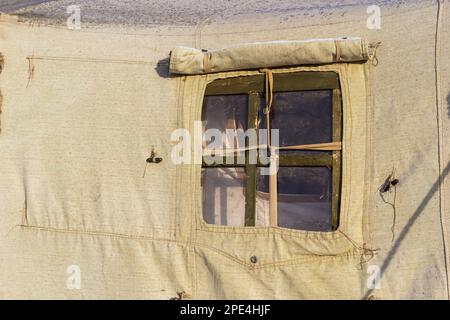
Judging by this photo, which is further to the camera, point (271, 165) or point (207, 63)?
point (207, 63)

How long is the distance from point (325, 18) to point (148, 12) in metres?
1.28

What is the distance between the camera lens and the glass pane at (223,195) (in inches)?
119

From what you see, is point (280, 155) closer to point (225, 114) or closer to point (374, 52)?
point (225, 114)

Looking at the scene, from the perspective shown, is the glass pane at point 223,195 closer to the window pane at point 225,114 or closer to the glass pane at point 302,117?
the window pane at point 225,114

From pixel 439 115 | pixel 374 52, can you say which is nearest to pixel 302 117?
pixel 374 52

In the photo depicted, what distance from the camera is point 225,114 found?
311 cm

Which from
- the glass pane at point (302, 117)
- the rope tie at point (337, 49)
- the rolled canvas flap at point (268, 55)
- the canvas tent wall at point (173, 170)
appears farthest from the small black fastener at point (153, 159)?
the rope tie at point (337, 49)

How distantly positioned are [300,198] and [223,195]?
0.42 metres

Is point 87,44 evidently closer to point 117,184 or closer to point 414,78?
point 117,184

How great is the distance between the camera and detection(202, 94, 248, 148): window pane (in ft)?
10.0

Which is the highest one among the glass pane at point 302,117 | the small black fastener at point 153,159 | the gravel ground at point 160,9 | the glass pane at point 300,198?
the gravel ground at point 160,9

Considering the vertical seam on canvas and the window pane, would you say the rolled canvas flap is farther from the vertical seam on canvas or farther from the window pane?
the vertical seam on canvas

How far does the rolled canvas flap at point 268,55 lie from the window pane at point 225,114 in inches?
6.3
